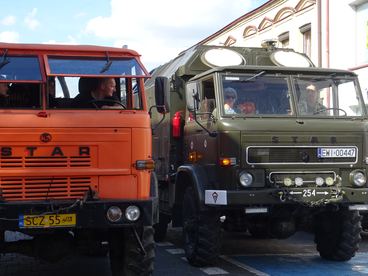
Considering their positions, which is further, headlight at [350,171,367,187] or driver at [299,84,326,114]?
driver at [299,84,326,114]

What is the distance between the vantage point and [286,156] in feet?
26.1

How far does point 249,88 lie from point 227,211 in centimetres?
173

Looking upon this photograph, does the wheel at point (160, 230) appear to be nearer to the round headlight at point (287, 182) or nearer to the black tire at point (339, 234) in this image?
the black tire at point (339, 234)

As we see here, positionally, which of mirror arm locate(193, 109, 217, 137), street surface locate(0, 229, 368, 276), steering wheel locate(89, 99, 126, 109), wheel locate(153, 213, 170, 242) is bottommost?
street surface locate(0, 229, 368, 276)

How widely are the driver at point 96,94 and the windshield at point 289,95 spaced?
6.86 feet

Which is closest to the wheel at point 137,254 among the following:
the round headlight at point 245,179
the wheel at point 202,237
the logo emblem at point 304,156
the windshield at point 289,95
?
the wheel at point 202,237

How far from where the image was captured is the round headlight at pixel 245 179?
7781 millimetres

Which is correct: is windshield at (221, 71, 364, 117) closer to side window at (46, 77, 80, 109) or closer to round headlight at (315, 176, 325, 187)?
round headlight at (315, 176, 325, 187)

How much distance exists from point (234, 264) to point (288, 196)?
4.34 feet

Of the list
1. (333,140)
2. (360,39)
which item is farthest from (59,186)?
(360,39)

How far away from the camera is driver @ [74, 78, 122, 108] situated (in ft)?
20.8

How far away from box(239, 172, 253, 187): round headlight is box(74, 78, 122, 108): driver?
2162 millimetres

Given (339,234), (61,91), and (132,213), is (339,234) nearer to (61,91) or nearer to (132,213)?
(132,213)

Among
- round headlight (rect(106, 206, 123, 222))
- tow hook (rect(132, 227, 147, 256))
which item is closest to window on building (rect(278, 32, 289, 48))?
tow hook (rect(132, 227, 147, 256))
